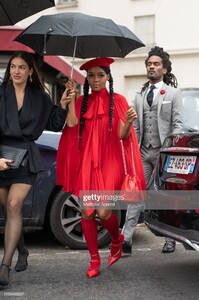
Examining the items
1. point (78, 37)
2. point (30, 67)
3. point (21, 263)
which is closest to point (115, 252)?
point (21, 263)

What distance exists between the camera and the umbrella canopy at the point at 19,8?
449cm

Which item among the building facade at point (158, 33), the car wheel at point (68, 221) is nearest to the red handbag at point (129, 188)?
the car wheel at point (68, 221)

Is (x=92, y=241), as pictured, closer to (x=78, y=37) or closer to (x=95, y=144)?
(x=95, y=144)

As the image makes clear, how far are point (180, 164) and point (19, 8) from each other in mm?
2015

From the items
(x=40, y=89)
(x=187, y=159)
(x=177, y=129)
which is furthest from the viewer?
(x=177, y=129)

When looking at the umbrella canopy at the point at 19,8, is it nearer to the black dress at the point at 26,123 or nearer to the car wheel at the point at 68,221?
the black dress at the point at 26,123

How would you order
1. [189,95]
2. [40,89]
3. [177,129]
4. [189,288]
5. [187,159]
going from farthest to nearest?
[189,95], [177,129], [40,89], [189,288], [187,159]

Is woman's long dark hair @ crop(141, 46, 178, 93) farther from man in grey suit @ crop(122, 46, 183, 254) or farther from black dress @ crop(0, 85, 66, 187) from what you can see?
black dress @ crop(0, 85, 66, 187)

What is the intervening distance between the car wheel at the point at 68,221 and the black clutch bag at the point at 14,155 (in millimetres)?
1258

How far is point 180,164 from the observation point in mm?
3816

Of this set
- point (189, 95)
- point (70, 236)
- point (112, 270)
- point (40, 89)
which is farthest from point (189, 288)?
point (189, 95)

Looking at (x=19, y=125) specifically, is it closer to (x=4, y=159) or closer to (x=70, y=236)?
(x=4, y=159)

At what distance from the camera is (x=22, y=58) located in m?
4.08

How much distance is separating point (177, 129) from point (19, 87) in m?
1.67
